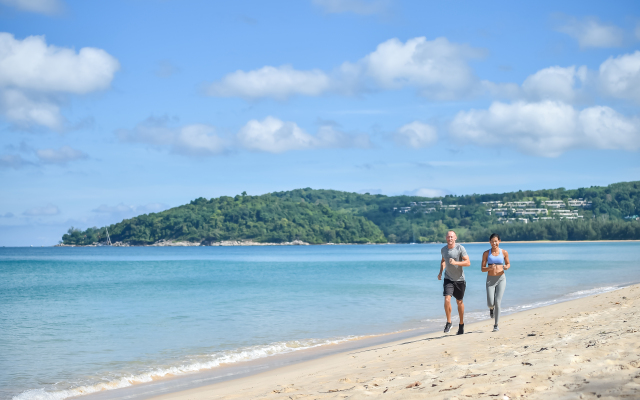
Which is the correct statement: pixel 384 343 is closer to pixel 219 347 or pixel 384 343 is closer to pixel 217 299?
pixel 219 347

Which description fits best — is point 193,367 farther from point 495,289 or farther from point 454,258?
point 495,289

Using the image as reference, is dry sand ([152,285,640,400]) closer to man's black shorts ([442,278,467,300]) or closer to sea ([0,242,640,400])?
man's black shorts ([442,278,467,300])

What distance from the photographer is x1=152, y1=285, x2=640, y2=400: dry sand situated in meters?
5.49

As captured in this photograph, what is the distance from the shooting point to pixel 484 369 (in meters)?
6.70

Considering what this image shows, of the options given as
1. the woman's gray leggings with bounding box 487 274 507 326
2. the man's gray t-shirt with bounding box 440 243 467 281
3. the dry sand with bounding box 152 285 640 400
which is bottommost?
the dry sand with bounding box 152 285 640 400

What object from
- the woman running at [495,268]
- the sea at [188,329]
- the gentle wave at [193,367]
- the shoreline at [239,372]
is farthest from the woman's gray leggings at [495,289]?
the gentle wave at [193,367]

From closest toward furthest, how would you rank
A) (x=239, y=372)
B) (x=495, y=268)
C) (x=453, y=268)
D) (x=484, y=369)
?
(x=484, y=369) < (x=239, y=372) < (x=453, y=268) < (x=495, y=268)

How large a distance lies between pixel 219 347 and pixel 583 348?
852cm

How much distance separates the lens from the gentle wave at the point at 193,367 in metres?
9.39

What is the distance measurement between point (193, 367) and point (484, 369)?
6405 mm

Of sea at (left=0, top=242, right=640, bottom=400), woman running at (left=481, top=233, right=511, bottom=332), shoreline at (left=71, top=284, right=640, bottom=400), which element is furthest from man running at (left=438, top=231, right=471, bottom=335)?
sea at (left=0, top=242, right=640, bottom=400)

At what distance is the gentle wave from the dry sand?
6.06 ft

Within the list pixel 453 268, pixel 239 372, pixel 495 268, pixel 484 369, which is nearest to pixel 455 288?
pixel 453 268

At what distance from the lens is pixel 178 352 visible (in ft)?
41.8
